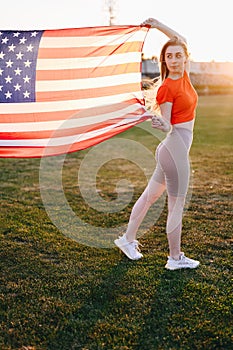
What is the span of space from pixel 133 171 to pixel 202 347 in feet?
16.9

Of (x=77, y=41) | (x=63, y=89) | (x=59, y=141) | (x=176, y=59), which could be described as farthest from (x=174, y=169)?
(x=77, y=41)

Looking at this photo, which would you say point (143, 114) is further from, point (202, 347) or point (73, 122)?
point (202, 347)

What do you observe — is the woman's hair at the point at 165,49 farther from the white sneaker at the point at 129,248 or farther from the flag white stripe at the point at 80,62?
the white sneaker at the point at 129,248

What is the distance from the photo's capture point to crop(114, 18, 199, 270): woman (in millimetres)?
3162

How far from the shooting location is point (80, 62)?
12.9 feet

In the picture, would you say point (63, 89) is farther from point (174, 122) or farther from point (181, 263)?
point (181, 263)

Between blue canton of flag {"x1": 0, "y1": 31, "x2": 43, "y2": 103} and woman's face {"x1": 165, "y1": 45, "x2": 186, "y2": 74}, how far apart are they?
4.08 ft

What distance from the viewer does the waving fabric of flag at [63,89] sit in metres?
3.86

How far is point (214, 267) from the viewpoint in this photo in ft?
12.0

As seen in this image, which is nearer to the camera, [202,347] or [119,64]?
[202,347]

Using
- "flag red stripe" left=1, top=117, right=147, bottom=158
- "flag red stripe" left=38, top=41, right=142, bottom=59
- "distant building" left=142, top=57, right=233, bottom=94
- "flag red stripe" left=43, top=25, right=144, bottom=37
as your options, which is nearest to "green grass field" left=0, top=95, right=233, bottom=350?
"flag red stripe" left=1, top=117, right=147, bottom=158

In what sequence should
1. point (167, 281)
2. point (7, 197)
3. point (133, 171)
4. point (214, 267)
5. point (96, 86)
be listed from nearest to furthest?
point (167, 281) → point (214, 267) → point (96, 86) → point (7, 197) → point (133, 171)

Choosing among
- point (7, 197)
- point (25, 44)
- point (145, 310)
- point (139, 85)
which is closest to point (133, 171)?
point (7, 197)

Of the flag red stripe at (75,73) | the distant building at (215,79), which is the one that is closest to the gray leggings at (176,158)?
the flag red stripe at (75,73)
